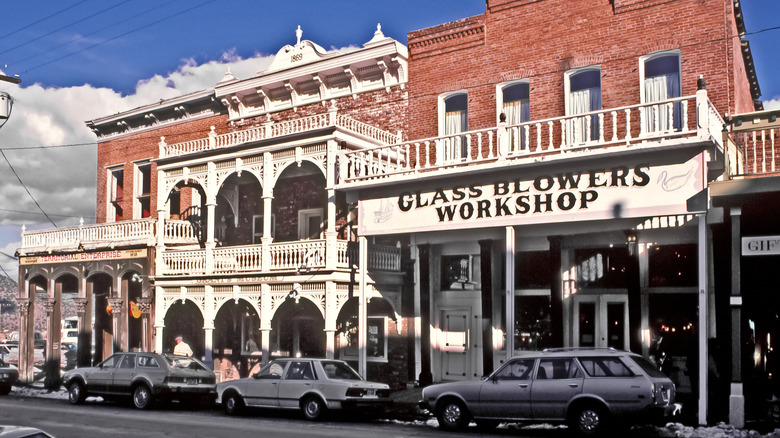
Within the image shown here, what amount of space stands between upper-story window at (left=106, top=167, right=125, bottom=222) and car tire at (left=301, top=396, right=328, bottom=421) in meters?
17.8

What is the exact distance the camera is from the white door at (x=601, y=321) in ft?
63.4

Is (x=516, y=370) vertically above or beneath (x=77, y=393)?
above

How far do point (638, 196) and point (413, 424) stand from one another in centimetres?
664

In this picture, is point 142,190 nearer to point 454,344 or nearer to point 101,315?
point 101,315

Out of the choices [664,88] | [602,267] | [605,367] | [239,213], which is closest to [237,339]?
[239,213]

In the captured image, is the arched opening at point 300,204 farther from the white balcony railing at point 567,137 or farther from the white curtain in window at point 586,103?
the white curtain in window at point 586,103

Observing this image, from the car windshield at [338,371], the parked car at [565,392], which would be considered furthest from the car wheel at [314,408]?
the parked car at [565,392]

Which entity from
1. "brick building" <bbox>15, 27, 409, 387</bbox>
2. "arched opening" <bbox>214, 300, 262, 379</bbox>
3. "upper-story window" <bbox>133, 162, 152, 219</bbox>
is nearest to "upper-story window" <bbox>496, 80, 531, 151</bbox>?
"brick building" <bbox>15, 27, 409, 387</bbox>

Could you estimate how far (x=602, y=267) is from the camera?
64.7ft

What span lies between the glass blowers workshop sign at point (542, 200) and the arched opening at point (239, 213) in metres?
7.11

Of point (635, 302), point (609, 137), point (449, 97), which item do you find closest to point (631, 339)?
point (635, 302)

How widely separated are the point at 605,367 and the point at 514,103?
10.2m

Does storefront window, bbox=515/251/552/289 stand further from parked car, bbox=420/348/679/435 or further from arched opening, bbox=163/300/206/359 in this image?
arched opening, bbox=163/300/206/359

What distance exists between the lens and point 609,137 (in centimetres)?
2016
